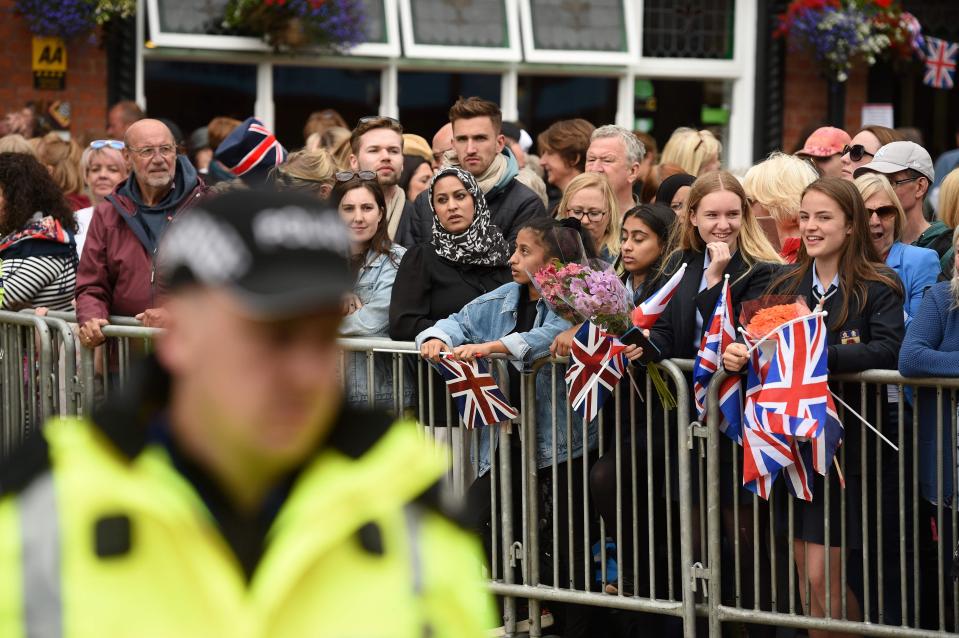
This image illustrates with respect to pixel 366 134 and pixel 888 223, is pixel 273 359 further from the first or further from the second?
pixel 366 134

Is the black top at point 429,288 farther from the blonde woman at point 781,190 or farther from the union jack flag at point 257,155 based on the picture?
the union jack flag at point 257,155

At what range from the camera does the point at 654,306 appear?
5.70m

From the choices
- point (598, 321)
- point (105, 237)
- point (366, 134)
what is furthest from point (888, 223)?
point (105, 237)

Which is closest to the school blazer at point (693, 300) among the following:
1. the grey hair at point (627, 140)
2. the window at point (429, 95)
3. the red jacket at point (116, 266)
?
the grey hair at point (627, 140)

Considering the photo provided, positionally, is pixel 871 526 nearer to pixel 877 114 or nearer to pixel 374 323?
pixel 374 323

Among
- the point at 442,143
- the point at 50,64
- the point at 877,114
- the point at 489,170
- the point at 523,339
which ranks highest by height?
the point at 50,64

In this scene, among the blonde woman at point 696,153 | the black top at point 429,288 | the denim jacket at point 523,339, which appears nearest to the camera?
the denim jacket at point 523,339

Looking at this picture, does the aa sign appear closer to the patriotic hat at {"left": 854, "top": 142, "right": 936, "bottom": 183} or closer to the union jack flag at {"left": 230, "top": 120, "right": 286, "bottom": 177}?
the union jack flag at {"left": 230, "top": 120, "right": 286, "bottom": 177}

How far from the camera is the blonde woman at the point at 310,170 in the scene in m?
7.24

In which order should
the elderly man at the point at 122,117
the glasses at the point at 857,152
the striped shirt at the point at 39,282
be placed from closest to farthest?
1. the glasses at the point at 857,152
2. the striped shirt at the point at 39,282
3. the elderly man at the point at 122,117

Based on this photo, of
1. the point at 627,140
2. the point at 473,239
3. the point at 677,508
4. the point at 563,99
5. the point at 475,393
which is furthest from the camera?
the point at 563,99

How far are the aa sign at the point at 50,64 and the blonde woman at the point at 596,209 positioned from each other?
6752mm

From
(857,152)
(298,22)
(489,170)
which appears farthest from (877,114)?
(489,170)

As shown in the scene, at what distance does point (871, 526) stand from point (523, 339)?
5.03 ft
